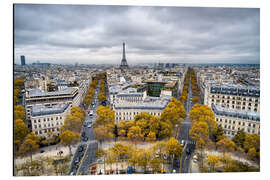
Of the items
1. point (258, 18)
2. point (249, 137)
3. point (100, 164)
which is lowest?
point (100, 164)

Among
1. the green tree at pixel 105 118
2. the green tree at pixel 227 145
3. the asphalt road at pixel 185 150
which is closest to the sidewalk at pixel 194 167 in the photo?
the asphalt road at pixel 185 150

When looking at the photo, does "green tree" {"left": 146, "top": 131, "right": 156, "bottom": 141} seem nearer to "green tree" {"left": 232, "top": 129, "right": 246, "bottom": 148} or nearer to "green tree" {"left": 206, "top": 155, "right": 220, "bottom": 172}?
"green tree" {"left": 206, "top": 155, "right": 220, "bottom": 172}

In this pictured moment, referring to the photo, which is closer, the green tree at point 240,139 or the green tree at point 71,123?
the green tree at point 240,139

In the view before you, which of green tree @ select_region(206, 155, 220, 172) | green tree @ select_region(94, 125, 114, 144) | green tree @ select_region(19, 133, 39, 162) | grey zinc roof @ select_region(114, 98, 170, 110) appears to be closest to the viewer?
green tree @ select_region(206, 155, 220, 172)

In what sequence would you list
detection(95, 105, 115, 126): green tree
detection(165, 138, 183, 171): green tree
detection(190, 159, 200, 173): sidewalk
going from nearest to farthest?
detection(190, 159, 200, 173): sidewalk, detection(165, 138, 183, 171): green tree, detection(95, 105, 115, 126): green tree

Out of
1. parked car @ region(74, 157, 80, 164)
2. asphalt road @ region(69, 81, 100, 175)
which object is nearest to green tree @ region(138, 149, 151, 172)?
asphalt road @ region(69, 81, 100, 175)

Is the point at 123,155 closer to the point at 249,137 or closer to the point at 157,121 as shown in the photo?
the point at 157,121

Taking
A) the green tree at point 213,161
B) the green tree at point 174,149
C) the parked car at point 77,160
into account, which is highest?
the green tree at point 174,149

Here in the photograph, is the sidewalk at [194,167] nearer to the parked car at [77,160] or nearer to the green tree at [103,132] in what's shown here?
the green tree at [103,132]

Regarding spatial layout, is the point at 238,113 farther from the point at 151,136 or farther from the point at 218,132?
the point at 151,136

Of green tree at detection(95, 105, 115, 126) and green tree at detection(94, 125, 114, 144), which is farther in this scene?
green tree at detection(95, 105, 115, 126)
